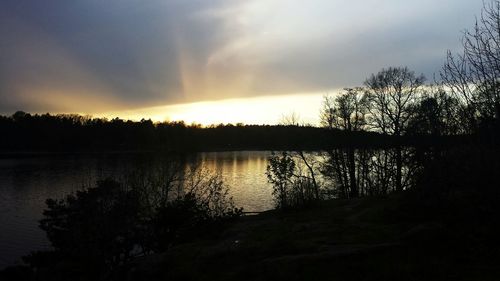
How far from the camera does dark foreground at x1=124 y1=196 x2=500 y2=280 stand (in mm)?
7469

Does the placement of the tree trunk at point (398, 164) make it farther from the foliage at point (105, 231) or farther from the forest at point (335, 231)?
the foliage at point (105, 231)

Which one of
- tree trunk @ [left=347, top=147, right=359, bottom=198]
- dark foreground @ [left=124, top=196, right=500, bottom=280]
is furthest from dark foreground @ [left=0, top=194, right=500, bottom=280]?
tree trunk @ [left=347, top=147, right=359, bottom=198]

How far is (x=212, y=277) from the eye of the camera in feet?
29.3

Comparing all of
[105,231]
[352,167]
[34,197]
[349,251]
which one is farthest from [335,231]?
[34,197]

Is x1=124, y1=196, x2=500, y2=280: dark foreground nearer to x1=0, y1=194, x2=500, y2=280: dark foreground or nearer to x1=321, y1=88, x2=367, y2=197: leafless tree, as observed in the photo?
x1=0, y1=194, x2=500, y2=280: dark foreground

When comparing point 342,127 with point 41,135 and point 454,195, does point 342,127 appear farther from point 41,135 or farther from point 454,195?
point 41,135

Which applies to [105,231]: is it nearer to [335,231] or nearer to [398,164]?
[335,231]

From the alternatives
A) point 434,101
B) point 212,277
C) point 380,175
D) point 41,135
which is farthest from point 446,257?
point 41,135

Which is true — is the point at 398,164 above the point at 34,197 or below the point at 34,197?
above

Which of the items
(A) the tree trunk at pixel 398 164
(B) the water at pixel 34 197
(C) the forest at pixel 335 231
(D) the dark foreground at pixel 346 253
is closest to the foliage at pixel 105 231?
(C) the forest at pixel 335 231

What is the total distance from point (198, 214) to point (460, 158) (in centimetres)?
988

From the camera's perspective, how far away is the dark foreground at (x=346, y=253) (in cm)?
747

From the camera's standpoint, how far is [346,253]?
827 cm

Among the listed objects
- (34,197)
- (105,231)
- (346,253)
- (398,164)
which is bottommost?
(34,197)
